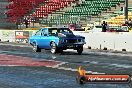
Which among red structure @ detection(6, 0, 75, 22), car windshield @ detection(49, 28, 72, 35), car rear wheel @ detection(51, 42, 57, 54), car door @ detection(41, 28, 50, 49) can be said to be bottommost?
car rear wheel @ detection(51, 42, 57, 54)

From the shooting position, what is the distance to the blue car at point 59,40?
2567 cm

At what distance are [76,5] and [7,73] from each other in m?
52.1

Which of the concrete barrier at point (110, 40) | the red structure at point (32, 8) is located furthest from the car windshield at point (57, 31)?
the red structure at point (32, 8)

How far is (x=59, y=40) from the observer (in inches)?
1008

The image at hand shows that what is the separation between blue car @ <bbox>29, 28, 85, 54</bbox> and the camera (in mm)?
25672

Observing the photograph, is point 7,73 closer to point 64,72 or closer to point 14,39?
point 64,72

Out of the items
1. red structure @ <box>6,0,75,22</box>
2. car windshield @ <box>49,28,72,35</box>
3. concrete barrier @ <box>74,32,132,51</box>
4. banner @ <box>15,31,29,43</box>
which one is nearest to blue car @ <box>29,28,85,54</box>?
car windshield @ <box>49,28,72,35</box>

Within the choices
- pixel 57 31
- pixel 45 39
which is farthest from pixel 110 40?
pixel 45 39

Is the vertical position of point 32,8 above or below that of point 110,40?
above

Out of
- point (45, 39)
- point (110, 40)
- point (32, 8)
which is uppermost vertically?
point (32, 8)

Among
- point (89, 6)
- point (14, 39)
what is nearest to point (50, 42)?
point (14, 39)

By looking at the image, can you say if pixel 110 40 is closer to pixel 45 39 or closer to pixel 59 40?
pixel 45 39

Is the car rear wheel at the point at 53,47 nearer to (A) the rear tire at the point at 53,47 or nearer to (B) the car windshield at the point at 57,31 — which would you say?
(A) the rear tire at the point at 53,47

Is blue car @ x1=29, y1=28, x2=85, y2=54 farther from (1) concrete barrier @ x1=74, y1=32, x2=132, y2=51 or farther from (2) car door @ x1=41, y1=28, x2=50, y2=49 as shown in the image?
(1) concrete barrier @ x1=74, y1=32, x2=132, y2=51
